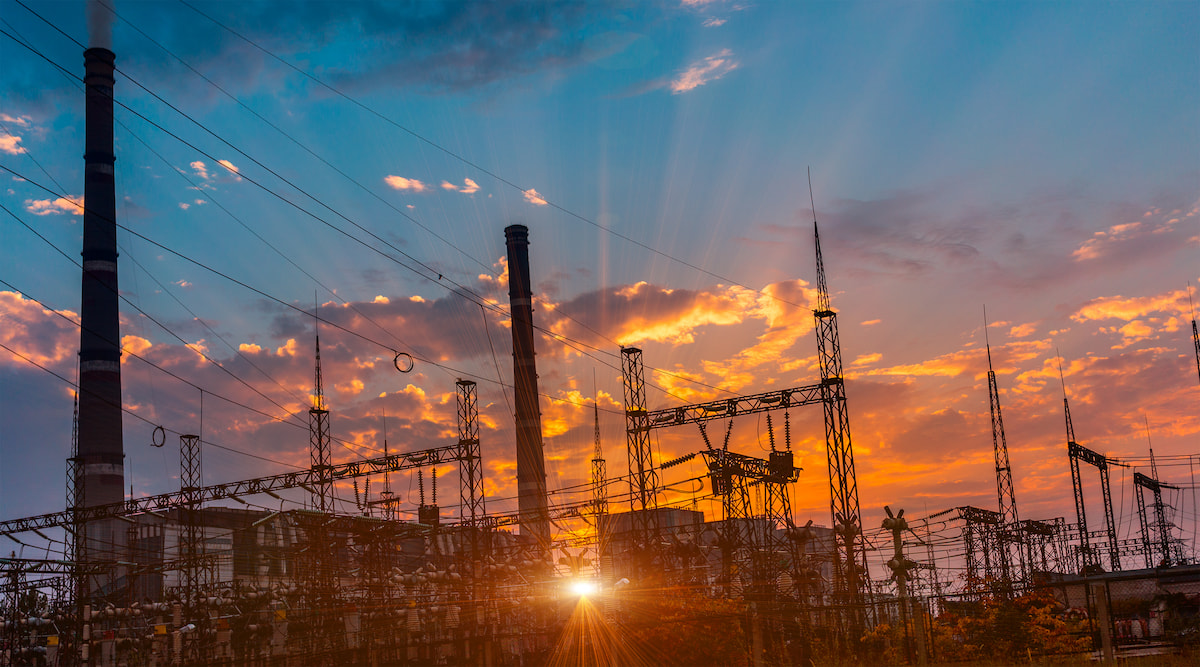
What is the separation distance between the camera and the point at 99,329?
64.6 metres

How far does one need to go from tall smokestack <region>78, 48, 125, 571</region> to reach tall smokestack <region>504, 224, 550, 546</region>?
99.3 feet

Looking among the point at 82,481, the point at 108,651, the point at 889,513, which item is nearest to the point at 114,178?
the point at 82,481

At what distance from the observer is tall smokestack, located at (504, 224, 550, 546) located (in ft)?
255

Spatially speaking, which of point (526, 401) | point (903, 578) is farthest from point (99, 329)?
point (903, 578)

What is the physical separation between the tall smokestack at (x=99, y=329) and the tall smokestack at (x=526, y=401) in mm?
30266

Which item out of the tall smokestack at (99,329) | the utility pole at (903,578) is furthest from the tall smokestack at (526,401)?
the utility pole at (903,578)

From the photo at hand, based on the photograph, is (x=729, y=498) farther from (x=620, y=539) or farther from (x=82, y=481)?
(x=82, y=481)

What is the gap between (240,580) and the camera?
53625 mm

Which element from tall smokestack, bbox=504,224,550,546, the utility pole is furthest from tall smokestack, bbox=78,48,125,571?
the utility pole

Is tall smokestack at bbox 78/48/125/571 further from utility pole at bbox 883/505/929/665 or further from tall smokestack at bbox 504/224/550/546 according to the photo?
utility pole at bbox 883/505/929/665

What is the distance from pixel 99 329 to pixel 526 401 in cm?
3304

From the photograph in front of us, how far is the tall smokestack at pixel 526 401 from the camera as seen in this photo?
77875 mm

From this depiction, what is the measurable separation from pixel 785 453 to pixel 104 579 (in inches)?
2068

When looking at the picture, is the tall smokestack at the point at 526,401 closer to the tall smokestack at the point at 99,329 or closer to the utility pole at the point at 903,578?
the tall smokestack at the point at 99,329
